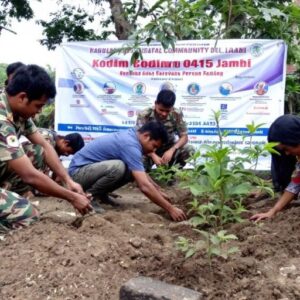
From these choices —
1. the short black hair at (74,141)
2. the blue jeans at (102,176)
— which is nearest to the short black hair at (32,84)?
the blue jeans at (102,176)

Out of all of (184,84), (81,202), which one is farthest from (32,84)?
(184,84)

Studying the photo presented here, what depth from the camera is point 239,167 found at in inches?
100

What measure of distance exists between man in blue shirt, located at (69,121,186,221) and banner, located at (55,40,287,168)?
1857mm

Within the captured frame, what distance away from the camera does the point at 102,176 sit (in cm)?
416

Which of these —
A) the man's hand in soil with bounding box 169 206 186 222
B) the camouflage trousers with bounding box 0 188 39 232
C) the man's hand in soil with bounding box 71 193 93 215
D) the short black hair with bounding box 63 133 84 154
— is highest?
the short black hair with bounding box 63 133 84 154

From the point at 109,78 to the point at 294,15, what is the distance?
2.36 meters

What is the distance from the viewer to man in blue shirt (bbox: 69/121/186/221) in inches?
148

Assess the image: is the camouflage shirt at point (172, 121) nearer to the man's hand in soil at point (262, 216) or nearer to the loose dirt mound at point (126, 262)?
the man's hand in soil at point (262, 216)

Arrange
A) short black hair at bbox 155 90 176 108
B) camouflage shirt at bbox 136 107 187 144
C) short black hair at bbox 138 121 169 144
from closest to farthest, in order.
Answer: short black hair at bbox 138 121 169 144, short black hair at bbox 155 90 176 108, camouflage shirt at bbox 136 107 187 144

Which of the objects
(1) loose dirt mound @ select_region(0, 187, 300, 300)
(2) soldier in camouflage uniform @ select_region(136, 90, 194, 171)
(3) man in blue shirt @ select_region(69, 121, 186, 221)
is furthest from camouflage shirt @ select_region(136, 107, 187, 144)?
(1) loose dirt mound @ select_region(0, 187, 300, 300)

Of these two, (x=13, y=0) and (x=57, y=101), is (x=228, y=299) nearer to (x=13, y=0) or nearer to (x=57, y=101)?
(x=57, y=101)

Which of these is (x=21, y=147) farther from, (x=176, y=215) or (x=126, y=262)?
Result: (x=176, y=215)

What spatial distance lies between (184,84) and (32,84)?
319cm

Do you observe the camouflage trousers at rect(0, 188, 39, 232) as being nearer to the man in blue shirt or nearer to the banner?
the man in blue shirt
